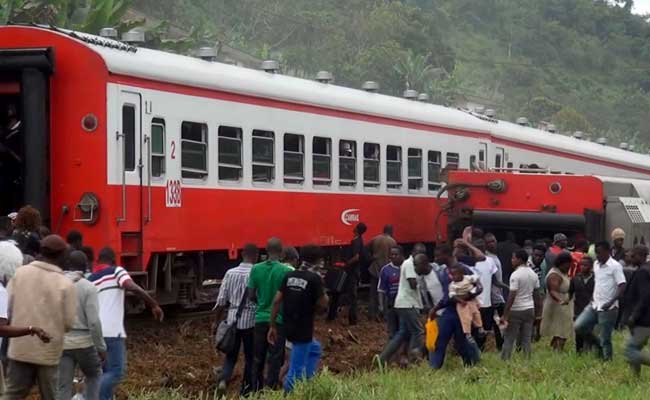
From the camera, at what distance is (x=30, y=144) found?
1471 centimetres

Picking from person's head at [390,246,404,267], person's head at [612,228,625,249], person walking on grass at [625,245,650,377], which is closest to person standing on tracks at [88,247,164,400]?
person's head at [390,246,404,267]

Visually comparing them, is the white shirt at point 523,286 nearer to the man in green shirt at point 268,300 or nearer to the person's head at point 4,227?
the man in green shirt at point 268,300

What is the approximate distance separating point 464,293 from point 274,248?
2.45 m

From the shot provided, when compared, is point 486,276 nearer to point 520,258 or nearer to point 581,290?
point 520,258

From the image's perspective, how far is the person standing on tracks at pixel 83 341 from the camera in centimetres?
969

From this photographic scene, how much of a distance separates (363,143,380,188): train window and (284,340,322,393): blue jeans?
357 inches

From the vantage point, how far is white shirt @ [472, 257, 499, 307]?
15328 mm

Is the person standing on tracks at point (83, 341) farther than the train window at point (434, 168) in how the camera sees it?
No

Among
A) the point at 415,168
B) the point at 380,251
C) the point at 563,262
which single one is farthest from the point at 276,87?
the point at 563,262

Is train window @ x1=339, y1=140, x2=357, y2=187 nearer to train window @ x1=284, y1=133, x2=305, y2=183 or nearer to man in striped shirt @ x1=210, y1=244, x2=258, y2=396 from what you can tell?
train window @ x1=284, y1=133, x2=305, y2=183

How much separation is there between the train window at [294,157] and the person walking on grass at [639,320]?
6308 mm

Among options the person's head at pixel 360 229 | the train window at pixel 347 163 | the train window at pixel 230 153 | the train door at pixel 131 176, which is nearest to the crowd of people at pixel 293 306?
the person's head at pixel 360 229

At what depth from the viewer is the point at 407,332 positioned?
572 inches

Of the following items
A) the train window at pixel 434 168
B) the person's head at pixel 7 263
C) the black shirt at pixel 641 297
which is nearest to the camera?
the person's head at pixel 7 263
